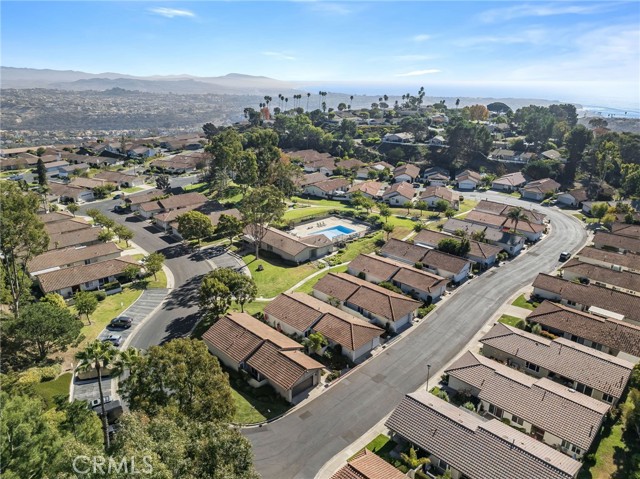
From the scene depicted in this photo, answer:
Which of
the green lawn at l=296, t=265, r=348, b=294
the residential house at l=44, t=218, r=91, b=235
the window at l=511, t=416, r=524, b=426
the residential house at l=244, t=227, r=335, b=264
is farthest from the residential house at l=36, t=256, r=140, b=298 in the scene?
the window at l=511, t=416, r=524, b=426

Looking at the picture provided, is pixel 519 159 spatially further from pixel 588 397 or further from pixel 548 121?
pixel 588 397

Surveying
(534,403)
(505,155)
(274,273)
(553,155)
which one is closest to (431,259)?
(274,273)

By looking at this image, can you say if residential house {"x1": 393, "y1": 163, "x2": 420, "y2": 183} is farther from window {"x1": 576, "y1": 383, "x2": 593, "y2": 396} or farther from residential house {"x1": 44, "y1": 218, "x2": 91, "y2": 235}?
window {"x1": 576, "y1": 383, "x2": 593, "y2": 396}

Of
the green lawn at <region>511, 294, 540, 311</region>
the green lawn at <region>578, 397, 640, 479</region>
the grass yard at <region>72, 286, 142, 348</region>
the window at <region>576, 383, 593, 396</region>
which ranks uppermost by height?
the window at <region>576, 383, 593, 396</region>

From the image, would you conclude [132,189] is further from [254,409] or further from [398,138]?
[398,138]

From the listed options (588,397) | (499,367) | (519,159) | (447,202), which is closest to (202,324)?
(499,367)

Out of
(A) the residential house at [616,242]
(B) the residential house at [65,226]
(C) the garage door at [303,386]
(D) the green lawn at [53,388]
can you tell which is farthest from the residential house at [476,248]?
(B) the residential house at [65,226]
